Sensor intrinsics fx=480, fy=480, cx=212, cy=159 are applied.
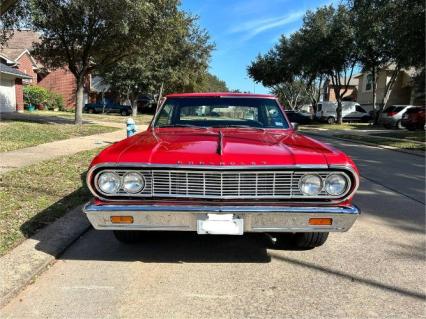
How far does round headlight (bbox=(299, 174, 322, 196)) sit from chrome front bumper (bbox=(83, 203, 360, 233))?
14cm

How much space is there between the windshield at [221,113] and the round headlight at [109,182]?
1683 mm

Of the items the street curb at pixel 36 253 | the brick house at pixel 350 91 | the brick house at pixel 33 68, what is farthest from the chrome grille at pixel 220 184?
the brick house at pixel 350 91

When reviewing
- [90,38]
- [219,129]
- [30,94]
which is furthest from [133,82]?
[219,129]

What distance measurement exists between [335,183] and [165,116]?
97.6 inches

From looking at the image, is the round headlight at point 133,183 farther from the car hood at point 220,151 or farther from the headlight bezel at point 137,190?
the car hood at point 220,151

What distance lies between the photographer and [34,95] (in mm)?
39094

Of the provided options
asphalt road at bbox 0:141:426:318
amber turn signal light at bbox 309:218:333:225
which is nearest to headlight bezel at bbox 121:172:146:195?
asphalt road at bbox 0:141:426:318

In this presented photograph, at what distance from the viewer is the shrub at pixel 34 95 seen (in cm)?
3828

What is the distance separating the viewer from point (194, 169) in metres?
3.84

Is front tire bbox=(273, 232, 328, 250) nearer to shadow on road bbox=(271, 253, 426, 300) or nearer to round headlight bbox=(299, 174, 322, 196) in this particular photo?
shadow on road bbox=(271, 253, 426, 300)

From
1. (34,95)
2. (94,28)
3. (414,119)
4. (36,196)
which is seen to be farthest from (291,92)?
(36,196)

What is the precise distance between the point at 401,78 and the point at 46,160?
4273 cm

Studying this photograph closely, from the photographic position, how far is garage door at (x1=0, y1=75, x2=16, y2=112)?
99.0 ft

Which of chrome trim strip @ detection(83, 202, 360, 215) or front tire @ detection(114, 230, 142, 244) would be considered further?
front tire @ detection(114, 230, 142, 244)
